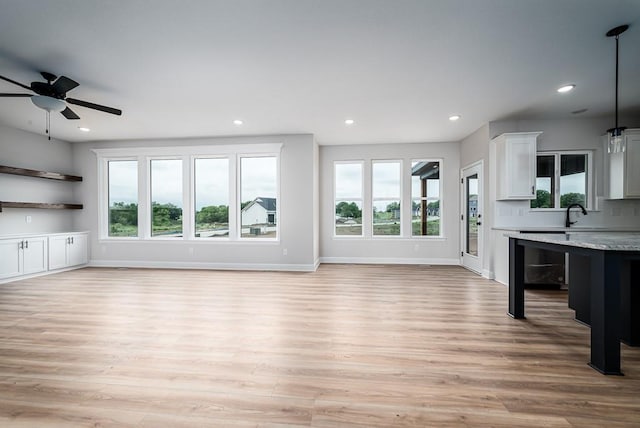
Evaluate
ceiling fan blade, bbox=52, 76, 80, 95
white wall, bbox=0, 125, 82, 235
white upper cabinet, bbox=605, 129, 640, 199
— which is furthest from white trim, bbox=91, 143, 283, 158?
white upper cabinet, bbox=605, 129, 640, 199

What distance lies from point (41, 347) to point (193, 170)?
4235 millimetres

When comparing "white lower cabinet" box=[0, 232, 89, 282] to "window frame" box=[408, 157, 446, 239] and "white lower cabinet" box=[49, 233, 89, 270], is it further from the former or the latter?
"window frame" box=[408, 157, 446, 239]

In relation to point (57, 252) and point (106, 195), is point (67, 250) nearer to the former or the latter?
point (57, 252)

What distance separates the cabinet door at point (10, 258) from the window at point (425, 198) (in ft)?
25.0

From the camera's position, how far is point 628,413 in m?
1.62

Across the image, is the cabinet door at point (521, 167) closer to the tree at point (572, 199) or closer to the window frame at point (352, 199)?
the tree at point (572, 199)

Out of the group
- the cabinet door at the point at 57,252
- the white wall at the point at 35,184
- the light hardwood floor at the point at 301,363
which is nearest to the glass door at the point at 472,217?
the light hardwood floor at the point at 301,363

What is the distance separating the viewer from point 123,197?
6.35 metres

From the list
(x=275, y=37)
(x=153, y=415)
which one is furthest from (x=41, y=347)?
(x=275, y=37)

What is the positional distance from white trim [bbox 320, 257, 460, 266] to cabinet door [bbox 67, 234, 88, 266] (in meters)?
5.26

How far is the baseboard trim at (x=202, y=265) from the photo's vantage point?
5816 mm

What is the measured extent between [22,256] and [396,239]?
7.23m

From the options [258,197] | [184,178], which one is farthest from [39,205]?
[258,197]

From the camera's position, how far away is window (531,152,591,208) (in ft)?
16.0
